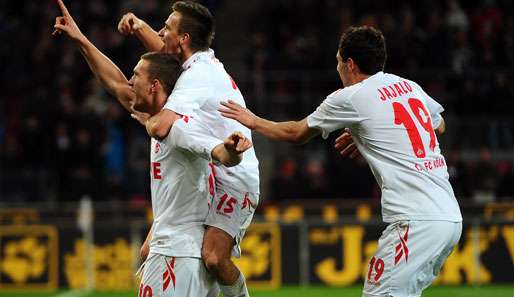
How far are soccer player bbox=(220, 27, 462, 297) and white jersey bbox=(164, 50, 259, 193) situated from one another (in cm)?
24

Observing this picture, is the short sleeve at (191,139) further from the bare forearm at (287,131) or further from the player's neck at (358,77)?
the player's neck at (358,77)

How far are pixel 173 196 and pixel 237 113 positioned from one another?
573mm

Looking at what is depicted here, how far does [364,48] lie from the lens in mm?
6094

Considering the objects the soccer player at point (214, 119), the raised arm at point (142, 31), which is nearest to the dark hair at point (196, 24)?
the soccer player at point (214, 119)

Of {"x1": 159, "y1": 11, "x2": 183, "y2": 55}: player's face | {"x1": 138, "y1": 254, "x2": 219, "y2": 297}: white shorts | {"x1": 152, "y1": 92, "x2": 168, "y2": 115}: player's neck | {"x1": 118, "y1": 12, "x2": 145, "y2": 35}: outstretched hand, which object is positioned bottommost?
{"x1": 138, "y1": 254, "x2": 219, "y2": 297}: white shorts

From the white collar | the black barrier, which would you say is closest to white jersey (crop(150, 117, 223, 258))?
the white collar

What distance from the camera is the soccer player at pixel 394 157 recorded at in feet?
19.6

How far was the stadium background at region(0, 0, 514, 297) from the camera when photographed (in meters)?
13.9

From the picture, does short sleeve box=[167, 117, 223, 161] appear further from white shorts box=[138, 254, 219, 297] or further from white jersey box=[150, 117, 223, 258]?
white shorts box=[138, 254, 219, 297]

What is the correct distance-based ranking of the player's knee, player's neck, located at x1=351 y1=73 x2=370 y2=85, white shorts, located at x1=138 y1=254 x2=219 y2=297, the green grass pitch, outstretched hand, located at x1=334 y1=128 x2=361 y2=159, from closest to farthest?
white shorts, located at x1=138 y1=254 x2=219 y2=297
the player's knee
player's neck, located at x1=351 y1=73 x2=370 y2=85
outstretched hand, located at x1=334 y1=128 x2=361 y2=159
the green grass pitch

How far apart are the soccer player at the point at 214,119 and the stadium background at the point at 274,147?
7013 mm

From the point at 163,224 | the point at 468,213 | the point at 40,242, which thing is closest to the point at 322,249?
the point at 468,213

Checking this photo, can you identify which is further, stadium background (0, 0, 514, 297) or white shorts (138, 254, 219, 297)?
stadium background (0, 0, 514, 297)

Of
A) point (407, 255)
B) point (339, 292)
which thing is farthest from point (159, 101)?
point (339, 292)
